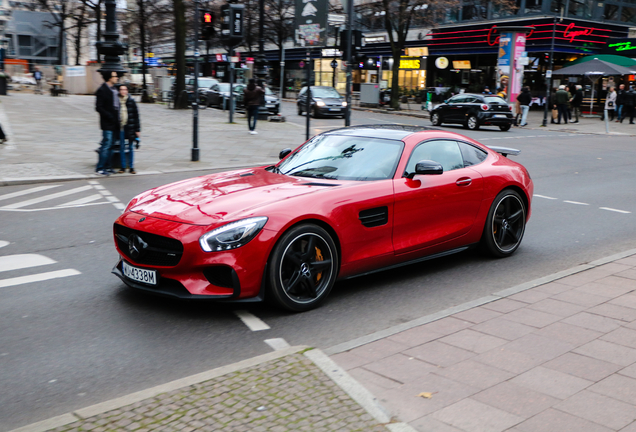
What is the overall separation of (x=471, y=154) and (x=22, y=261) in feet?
15.2

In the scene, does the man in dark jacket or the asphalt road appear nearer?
the asphalt road

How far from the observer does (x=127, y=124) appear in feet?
40.7

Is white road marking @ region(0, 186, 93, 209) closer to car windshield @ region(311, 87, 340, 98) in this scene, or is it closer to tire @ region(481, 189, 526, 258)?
tire @ region(481, 189, 526, 258)

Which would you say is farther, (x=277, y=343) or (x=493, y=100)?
(x=493, y=100)

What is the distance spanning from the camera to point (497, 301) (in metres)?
5.26

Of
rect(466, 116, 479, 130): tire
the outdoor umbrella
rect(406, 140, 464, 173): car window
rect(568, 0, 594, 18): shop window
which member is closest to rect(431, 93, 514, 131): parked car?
rect(466, 116, 479, 130): tire

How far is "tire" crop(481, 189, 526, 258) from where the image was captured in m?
6.74

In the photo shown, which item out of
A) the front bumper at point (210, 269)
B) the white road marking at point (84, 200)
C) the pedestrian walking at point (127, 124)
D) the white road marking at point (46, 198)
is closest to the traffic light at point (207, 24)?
the pedestrian walking at point (127, 124)

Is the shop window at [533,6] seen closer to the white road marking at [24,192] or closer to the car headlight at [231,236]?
the white road marking at [24,192]

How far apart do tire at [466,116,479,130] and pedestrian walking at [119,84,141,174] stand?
17573 millimetres

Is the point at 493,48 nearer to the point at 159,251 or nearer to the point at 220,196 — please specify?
the point at 220,196

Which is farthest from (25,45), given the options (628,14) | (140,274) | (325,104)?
(140,274)

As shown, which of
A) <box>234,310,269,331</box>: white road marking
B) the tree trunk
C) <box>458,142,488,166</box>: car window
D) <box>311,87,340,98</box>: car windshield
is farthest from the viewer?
<box>311,87,340,98</box>: car windshield

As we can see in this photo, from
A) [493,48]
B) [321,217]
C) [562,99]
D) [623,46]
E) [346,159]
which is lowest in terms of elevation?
[321,217]
